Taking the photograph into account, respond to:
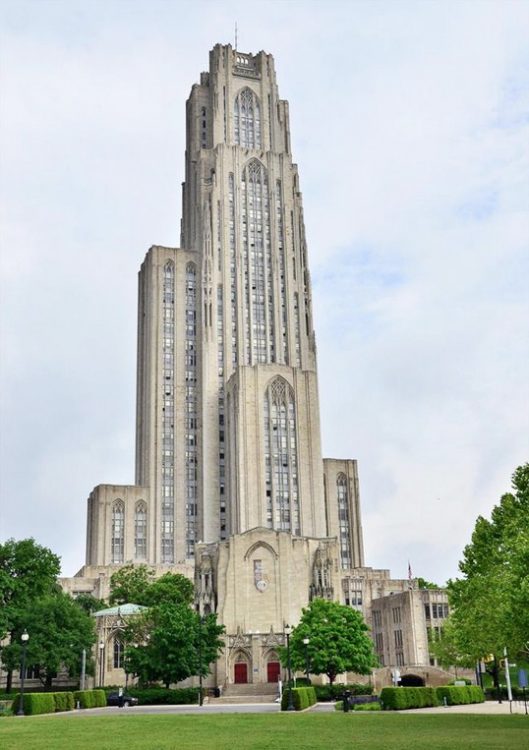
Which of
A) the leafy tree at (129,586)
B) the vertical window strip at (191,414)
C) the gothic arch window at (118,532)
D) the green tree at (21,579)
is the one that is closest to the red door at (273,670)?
the leafy tree at (129,586)

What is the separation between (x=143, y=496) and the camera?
154 meters

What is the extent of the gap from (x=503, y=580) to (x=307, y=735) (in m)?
20.8

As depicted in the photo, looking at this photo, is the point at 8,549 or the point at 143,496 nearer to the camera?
the point at 8,549

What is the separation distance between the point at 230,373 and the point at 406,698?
112 m

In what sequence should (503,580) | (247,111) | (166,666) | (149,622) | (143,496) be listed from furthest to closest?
(247,111), (143,496), (149,622), (166,666), (503,580)

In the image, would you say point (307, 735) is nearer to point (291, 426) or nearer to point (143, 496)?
point (291, 426)

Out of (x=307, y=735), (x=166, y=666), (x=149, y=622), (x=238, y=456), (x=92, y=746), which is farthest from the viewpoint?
(x=238, y=456)

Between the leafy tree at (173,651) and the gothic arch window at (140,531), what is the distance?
73.9 m

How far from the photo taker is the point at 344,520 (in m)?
161

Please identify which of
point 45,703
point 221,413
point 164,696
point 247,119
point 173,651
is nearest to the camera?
point 45,703

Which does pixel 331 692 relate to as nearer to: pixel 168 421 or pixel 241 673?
pixel 241 673

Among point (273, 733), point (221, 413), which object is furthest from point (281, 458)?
point (273, 733)

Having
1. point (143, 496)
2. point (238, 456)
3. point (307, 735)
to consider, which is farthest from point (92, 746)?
point (143, 496)

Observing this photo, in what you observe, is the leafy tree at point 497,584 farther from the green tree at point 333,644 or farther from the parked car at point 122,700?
the parked car at point 122,700
